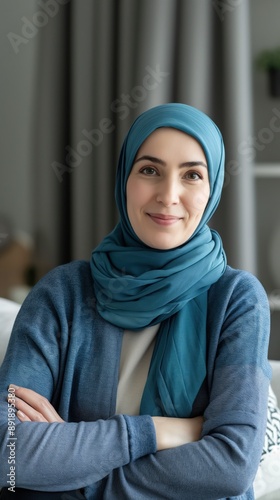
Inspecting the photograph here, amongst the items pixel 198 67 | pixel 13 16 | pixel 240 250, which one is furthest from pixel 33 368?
pixel 13 16

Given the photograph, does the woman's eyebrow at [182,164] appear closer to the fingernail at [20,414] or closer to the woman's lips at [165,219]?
the woman's lips at [165,219]

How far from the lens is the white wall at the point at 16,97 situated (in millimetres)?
3262

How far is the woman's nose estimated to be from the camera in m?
1.29

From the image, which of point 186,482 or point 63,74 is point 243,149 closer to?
point 63,74

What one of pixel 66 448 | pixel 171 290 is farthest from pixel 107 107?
pixel 66 448

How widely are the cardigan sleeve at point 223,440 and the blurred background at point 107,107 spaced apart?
1482 millimetres

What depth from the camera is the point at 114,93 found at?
2.97 metres

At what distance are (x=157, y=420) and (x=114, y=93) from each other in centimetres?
196

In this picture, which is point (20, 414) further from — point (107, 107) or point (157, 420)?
point (107, 107)
